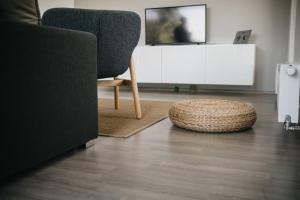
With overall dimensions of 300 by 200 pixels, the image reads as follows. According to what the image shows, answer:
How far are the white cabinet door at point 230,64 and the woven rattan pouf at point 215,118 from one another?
1.95 metres

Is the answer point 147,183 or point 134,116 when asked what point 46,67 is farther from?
point 134,116

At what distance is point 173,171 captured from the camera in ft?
4.01

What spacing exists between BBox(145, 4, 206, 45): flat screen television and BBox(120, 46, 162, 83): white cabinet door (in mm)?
351

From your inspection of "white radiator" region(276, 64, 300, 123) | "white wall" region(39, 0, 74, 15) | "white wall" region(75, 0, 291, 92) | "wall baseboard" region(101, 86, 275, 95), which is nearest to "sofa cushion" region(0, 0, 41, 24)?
"white radiator" region(276, 64, 300, 123)

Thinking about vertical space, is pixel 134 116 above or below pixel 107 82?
below

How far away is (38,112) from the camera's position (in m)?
1.13

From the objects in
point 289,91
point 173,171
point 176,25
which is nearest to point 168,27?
point 176,25

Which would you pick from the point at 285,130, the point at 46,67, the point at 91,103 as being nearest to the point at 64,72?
the point at 46,67

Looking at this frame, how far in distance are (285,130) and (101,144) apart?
1.07m

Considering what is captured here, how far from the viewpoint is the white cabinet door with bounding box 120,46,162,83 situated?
13.9ft

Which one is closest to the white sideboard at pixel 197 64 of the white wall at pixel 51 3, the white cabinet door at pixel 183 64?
the white cabinet door at pixel 183 64

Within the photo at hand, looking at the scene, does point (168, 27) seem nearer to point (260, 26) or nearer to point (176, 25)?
point (176, 25)

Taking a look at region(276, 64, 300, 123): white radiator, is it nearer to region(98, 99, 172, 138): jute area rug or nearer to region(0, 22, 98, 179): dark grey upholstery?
region(98, 99, 172, 138): jute area rug

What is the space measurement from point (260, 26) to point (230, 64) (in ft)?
2.30
